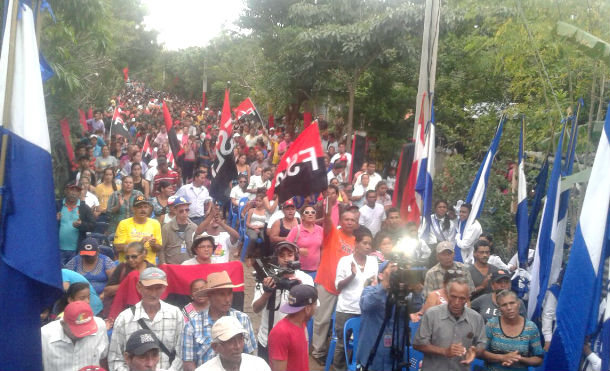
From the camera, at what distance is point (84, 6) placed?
8.80 metres

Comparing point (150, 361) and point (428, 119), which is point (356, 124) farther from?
point (150, 361)

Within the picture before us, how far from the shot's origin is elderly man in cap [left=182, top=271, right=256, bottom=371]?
16.8 feet

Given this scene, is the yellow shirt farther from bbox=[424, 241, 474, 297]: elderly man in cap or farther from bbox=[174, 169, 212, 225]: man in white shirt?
bbox=[424, 241, 474, 297]: elderly man in cap

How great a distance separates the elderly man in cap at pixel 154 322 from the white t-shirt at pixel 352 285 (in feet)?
7.44

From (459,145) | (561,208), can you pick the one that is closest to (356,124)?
(459,145)

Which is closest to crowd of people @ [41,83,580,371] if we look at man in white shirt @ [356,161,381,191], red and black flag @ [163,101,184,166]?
man in white shirt @ [356,161,381,191]

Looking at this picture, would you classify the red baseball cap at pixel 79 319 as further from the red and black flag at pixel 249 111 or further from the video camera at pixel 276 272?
the red and black flag at pixel 249 111

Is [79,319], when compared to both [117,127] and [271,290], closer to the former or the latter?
[271,290]

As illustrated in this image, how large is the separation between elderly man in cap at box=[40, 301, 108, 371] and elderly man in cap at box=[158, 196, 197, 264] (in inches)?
112

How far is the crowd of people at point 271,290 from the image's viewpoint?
5054mm

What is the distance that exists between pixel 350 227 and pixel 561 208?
2374 mm

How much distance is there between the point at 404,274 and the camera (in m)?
5.48

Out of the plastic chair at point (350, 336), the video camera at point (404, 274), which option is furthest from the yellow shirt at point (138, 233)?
the video camera at point (404, 274)

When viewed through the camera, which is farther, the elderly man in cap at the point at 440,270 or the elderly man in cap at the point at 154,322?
the elderly man in cap at the point at 440,270
